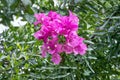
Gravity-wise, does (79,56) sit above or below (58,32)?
below

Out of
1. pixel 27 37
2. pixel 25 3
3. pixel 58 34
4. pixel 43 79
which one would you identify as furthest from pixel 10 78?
pixel 25 3

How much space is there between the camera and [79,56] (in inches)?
52.0

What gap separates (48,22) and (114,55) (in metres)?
0.48

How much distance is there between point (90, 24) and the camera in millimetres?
1316

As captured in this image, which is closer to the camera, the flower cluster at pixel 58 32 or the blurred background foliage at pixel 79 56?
the flower cluster at pixel 58 32

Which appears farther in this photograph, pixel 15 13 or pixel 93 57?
pixel 93 57

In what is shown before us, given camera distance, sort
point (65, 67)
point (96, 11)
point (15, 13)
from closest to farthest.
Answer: point (15, 13) < point (65, 67) < point (96, 11)

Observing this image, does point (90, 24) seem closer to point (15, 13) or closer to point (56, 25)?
point (56, 25)

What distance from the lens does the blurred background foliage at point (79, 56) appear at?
1.26 meters

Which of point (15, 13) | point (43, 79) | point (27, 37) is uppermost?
point (15, 13)

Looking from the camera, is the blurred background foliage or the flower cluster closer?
the flower cluster

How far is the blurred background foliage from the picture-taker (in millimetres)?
1261

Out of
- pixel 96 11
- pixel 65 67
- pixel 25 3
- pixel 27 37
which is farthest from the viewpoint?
pixel 27 37

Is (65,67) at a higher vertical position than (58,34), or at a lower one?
lower
